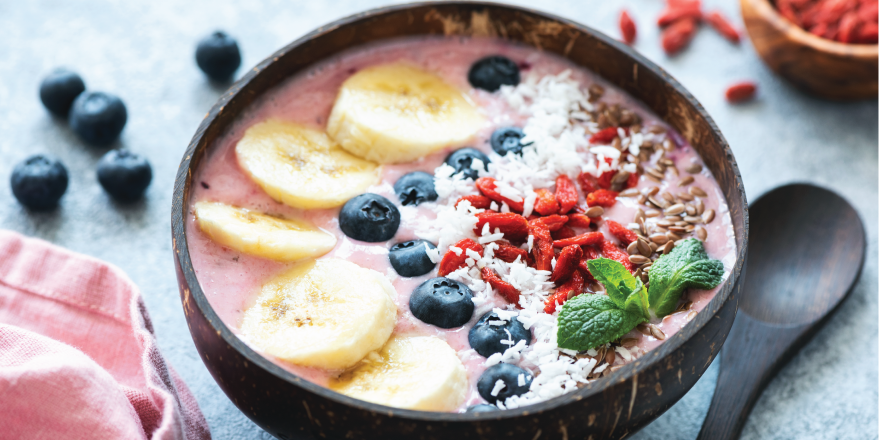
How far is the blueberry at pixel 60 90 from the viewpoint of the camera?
2523 mm

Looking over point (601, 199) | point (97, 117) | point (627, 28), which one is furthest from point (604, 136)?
point (97, 117)

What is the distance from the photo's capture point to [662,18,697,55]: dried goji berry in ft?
9.44

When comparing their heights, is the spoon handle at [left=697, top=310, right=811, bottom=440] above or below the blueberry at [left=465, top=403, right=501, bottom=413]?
below

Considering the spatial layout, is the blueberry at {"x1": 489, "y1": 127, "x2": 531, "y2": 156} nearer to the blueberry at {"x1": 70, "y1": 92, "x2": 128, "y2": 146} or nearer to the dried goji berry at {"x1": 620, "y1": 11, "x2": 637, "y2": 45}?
the dried goji berry at {"x1": 620, "y1": 11, "x2": 637, "y2": 45}

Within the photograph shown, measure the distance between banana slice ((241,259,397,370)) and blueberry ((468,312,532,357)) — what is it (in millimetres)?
176

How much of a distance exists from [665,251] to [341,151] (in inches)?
32.8

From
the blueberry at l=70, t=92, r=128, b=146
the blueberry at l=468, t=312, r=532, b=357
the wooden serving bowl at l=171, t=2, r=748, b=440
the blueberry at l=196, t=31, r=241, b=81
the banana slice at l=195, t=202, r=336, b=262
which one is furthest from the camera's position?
the blueberry at l=196, t=31, r=241, b=81

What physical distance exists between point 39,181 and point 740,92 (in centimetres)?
226

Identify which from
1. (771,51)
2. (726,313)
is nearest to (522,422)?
(726,313)

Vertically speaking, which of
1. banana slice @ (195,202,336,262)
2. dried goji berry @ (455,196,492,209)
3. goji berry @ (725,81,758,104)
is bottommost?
goji berry @ (725,81,758,104)

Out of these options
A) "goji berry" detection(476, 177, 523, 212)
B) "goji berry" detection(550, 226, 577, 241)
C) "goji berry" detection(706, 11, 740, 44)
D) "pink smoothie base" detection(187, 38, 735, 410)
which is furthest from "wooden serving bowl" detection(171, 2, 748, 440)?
"goji berry" detection(706, 11, 740, 44)

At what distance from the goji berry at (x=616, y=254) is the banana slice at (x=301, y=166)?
574 mm

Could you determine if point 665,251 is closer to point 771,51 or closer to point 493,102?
point 493,102

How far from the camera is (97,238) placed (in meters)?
2.31
